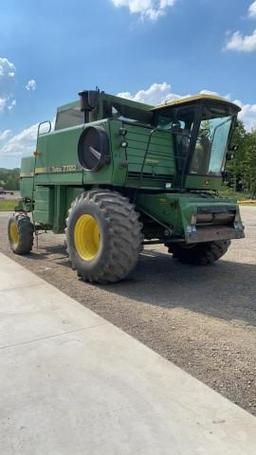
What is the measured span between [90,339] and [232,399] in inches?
61.1

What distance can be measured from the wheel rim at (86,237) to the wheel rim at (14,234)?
2.73m

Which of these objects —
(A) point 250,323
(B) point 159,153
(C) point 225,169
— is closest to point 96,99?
(B) point 159,153

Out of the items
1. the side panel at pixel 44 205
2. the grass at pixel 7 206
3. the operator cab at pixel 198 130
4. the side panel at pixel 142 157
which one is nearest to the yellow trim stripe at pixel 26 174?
the side panel at pixel 44 205

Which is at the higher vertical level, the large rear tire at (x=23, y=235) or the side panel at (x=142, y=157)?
the side panel at (x=142, y=157)

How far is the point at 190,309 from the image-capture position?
17.3 ft

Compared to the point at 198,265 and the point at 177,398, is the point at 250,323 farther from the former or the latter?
the point at 198,265

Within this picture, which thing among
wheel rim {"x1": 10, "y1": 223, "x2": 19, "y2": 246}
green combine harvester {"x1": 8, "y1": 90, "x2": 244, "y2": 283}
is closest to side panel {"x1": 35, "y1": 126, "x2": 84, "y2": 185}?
green combine harvester {"x1": 8, "y1": 90, "x2": 244, "y2": 283}

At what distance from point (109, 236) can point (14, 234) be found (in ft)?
13.6

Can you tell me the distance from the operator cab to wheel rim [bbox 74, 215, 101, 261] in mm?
1690

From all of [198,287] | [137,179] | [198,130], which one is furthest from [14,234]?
[198,287]

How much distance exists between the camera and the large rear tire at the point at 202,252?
796 centimetres

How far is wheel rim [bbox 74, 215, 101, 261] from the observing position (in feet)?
22.7

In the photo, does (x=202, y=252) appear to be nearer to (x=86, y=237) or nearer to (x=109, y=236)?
(x=86, y=237)

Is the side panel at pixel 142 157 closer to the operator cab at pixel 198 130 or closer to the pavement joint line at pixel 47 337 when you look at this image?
the operator cab at pixel 198 130
